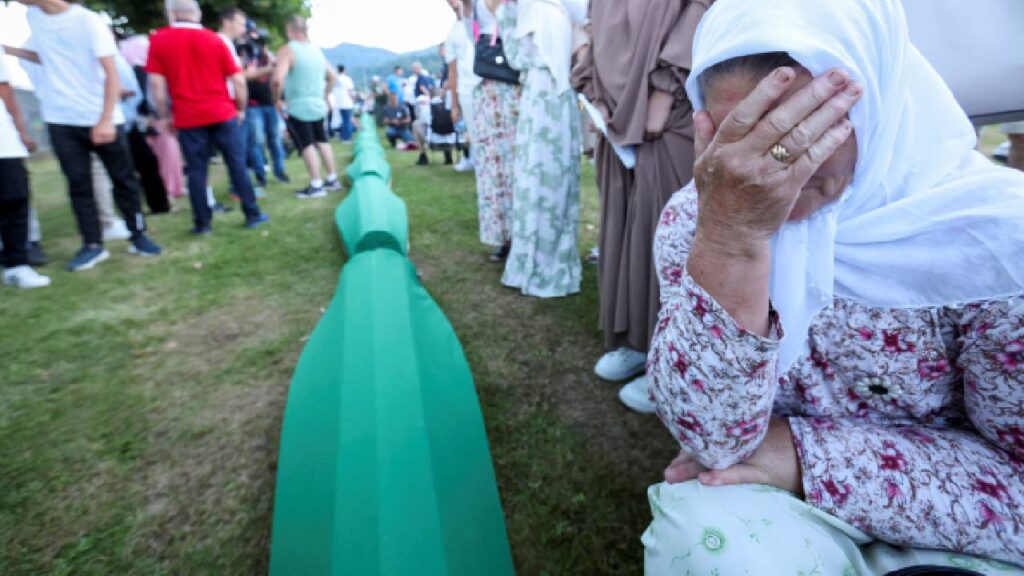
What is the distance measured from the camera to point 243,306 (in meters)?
3.06

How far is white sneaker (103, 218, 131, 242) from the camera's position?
4.39 metres

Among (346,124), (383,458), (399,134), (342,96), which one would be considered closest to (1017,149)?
(383,458)

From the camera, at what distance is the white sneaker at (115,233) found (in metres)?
4.39

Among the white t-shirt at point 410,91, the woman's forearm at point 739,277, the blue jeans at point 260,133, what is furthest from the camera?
the white t-shirt at point 410,91

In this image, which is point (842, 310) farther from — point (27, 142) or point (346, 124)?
point (346, 124)

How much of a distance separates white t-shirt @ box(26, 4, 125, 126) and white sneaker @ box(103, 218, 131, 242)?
1.29 m

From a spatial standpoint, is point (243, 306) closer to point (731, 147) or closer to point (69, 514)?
point (69, 514)

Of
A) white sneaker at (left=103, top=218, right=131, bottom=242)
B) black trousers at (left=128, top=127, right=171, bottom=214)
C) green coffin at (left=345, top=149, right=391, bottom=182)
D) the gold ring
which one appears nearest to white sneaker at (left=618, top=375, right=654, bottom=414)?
the gold ring

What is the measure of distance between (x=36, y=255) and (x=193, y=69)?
6.11 ft

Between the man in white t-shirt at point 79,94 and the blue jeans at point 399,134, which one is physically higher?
the man in white t-shirt at point 79,94

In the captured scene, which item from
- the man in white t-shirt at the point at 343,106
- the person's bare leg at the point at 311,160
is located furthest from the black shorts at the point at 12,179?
the man in white t-shirt at the point at 343,106

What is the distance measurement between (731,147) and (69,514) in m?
2.13

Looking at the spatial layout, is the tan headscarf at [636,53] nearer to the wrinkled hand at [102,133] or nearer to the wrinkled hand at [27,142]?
the wrinkled hand at [102,133]

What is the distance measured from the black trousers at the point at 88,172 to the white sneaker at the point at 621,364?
374 centimetres
